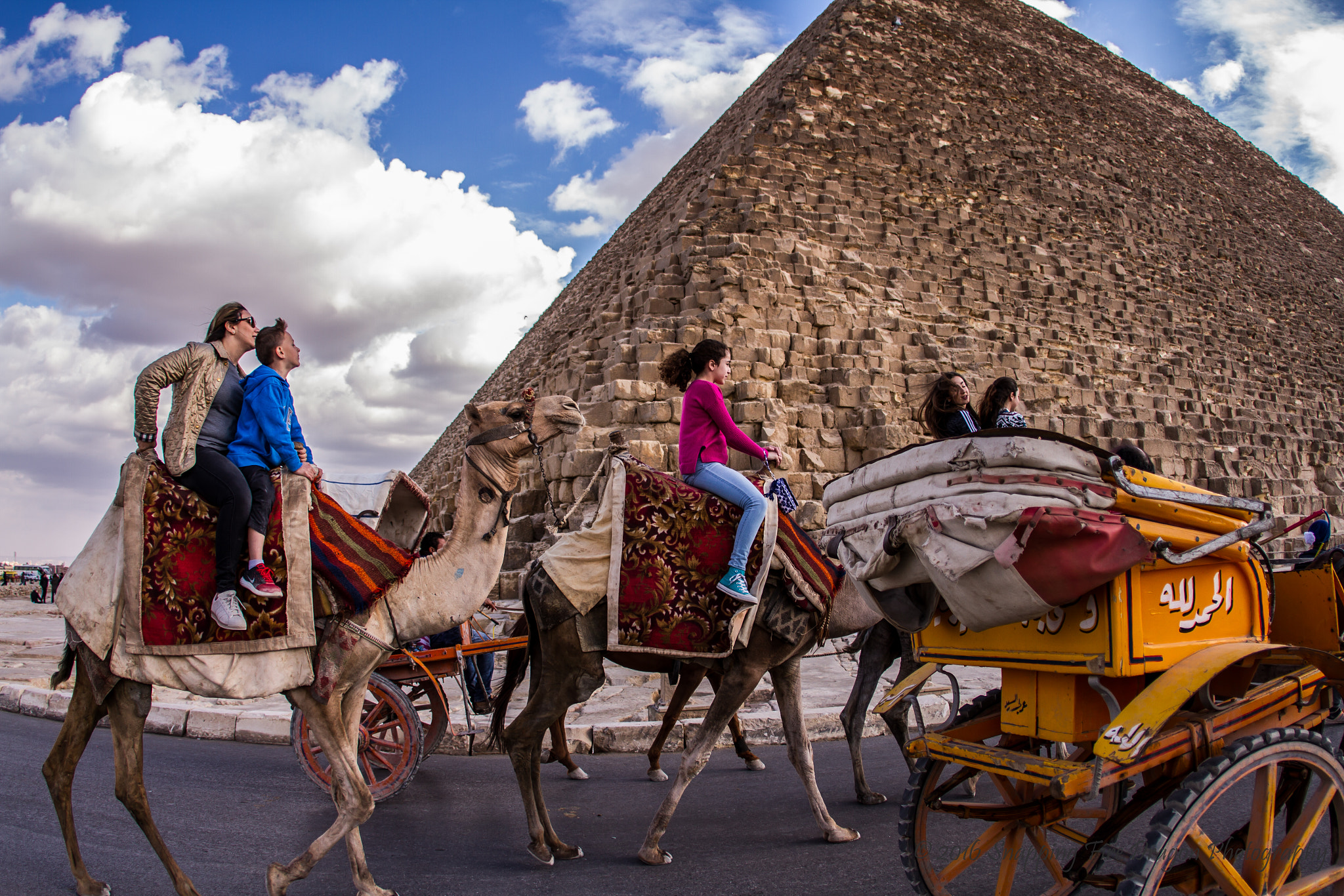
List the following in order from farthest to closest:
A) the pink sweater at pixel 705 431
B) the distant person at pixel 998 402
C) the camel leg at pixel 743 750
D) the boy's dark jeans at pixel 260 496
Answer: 1. the camel leg at pixel 743 750
2. the distant person at pixel 998 402
3. the pink sweater at pixel 705 431
4. the boy's dark jeans at pixel 260 496

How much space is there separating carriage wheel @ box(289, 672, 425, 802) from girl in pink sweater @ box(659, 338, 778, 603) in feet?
6.56

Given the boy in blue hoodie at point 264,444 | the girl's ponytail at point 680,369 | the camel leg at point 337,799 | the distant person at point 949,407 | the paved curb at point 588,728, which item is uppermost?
the girl's ponytail at point 680,369

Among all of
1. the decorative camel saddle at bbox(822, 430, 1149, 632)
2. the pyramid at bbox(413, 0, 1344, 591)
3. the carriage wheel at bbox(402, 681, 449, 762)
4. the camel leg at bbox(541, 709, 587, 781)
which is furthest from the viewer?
the pyramid at bbox(413, 0, 1344, 591)

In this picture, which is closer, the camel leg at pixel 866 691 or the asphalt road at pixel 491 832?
the asphalt road at pixel 491 832

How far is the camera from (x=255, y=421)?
354 cm

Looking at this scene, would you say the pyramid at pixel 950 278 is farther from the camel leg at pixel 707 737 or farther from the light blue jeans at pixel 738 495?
the camel leg at pixel 707 737

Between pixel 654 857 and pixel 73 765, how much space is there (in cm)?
240

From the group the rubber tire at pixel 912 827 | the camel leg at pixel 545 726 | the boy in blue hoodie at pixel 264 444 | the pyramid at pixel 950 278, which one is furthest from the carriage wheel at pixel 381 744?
the pyramid at pixel 950 278

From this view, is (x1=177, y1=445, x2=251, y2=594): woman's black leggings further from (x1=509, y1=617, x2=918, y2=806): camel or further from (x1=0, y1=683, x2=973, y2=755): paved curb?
(x1=0, y1=683, x2=973, y2=755): paved curb

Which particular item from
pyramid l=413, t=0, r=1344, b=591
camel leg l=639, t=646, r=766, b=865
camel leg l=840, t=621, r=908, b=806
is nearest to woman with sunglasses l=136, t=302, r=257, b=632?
camel leg l=639, t=646, r=766, b=865

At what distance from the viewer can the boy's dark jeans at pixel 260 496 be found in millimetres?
3336

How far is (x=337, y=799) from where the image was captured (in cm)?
320

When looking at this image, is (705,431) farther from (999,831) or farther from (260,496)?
(999,831)

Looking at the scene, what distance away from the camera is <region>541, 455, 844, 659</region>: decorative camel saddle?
12.6 ft
